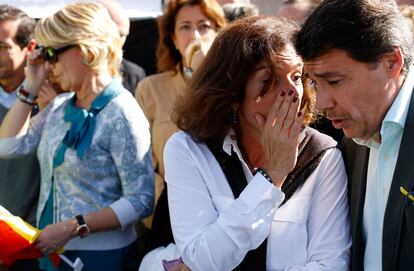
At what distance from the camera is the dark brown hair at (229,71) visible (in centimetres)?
255

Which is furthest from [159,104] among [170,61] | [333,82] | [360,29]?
[360,29]

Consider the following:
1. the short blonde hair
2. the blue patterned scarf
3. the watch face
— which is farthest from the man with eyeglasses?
the short blonde hair

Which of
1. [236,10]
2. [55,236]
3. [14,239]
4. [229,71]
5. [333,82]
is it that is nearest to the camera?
[333,82]

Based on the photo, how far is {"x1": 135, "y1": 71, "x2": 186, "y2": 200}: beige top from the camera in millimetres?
4242

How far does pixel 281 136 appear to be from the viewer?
7.97 feet

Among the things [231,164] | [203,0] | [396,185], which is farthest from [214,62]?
[203,0]

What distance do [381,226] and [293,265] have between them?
35 centimetres

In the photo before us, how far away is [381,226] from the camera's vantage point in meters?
2.24

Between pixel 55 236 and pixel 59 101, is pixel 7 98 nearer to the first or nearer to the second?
pixel 59 101

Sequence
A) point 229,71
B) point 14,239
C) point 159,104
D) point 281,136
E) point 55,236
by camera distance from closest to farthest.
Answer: point 281,136 → point 229,71 → point 14,239 → point 55,236 → point 159,104

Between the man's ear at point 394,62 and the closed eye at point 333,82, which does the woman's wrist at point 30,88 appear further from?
the man's ear at point 394,62

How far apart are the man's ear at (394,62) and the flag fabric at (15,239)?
73.2 inches

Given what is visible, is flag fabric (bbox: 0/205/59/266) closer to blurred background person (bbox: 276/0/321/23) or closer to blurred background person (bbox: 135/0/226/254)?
blurred background person (bbox: 135/0/226/254)

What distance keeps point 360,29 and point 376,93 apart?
20cm
